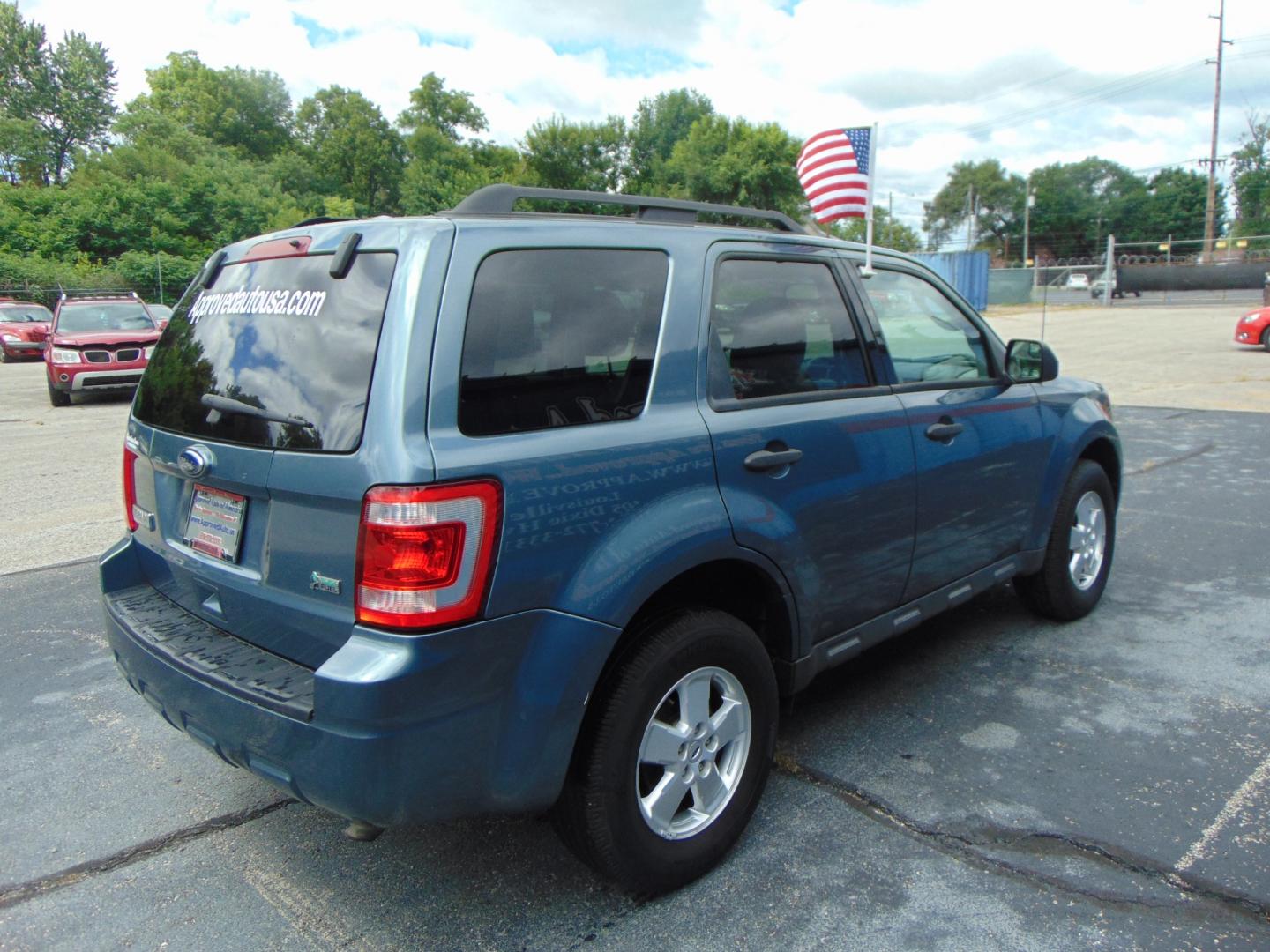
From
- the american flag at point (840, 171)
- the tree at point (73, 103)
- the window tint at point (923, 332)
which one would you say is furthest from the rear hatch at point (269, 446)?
the tree at point (73, 103)

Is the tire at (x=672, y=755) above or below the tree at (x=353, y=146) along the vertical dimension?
below

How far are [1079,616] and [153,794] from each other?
13.2 feet

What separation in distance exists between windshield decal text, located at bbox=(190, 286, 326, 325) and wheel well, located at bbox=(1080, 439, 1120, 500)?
11.7 feet

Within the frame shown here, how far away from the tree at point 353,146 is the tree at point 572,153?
13.8m

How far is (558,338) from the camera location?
2395mm

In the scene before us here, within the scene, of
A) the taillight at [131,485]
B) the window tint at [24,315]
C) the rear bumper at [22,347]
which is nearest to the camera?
the taillight at [131,485]

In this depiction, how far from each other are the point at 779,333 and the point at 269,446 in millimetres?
1578

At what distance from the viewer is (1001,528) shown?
12.7 ft

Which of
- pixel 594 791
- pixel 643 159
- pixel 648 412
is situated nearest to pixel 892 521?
pixel 648 412

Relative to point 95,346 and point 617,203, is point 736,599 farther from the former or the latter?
point 95,346

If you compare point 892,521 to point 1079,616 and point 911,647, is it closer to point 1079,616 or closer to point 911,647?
point 911,647

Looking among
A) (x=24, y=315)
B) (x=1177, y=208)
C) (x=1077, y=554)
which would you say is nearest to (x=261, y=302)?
(x=1077, y=554)

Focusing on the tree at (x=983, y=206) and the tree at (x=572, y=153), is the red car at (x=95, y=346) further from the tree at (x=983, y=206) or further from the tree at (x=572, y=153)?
the tree at (x=983, y=206)

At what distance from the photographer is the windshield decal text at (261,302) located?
2365mm
